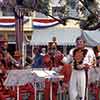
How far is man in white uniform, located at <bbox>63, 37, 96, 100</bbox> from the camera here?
10336 millimetres

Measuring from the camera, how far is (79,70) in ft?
34.0

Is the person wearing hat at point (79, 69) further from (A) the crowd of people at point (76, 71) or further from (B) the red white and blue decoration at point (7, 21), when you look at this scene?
(B) the red white and blue decoration at point (7, 21)

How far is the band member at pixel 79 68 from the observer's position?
10.3 m

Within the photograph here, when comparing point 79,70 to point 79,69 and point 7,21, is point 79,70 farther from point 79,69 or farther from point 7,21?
point 7,21

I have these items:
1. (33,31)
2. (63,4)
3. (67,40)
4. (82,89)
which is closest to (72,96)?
(82,89)

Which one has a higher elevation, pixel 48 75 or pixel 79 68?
pixel 79 68

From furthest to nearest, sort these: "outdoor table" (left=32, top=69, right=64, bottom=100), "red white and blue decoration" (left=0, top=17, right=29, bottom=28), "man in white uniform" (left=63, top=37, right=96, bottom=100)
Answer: "red white and blue decoration" (left=0, top=17, right=29, bottom=28)
"man in white uniform" (left=63, top=37, right=96, bottom=100)
"outdoor table" (left=32, top=69, right=64, bottom=100)

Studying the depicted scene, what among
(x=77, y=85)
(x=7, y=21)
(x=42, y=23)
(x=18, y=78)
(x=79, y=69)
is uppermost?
(x=7, y=21)

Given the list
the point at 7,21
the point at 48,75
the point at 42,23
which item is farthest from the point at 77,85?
the point at 7,21

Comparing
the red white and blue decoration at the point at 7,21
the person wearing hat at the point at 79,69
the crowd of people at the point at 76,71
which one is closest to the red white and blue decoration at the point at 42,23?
the red white and blue decoration at the point at 7,21

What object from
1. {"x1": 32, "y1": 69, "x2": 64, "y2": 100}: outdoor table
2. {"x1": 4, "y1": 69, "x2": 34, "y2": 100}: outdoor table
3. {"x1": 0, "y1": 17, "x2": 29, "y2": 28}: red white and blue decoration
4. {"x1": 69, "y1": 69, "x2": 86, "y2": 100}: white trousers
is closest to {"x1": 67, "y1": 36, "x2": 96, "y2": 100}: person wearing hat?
{"x1": 69, "y1": 69, "x2": 86, "y2": 100}: white trousers

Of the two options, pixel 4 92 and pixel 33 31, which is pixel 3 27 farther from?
pixel 4 92

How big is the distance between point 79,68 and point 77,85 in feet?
1.29

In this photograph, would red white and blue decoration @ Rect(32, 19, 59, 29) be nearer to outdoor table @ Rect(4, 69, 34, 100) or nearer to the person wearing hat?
the person wearing hat
